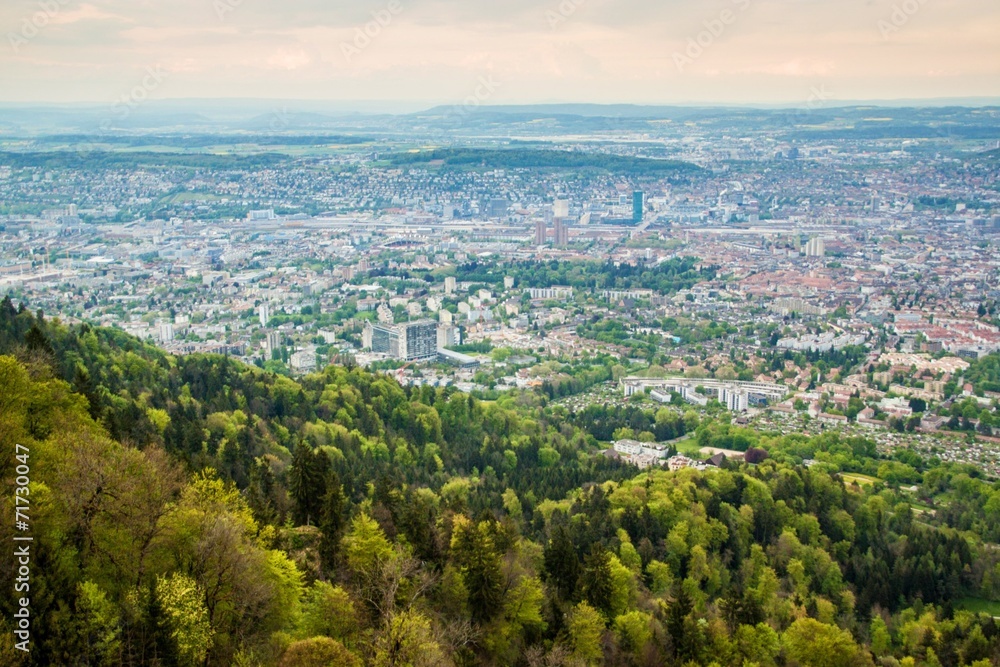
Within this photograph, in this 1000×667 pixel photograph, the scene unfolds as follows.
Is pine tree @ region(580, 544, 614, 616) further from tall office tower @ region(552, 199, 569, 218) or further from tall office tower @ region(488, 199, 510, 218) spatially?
tall office tower @ region(488, 199, 510, 218)

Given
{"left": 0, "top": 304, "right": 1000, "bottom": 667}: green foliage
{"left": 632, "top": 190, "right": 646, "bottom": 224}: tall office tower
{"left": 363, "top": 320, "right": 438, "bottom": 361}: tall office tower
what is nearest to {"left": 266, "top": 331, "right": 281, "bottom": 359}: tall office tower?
{"left": 363, "top": 320, "right": 438, "bottom": 361}: tall office tower

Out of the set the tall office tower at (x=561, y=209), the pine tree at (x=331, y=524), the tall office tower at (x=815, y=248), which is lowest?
the tall office tower at (x=815, y=248)

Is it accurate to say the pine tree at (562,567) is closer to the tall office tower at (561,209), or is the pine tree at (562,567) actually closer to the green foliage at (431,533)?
the green foliage at (431,533)

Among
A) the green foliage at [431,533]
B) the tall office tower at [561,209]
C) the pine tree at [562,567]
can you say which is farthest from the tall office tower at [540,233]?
the pine tree at [562,567]

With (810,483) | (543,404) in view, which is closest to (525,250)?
(543,404)

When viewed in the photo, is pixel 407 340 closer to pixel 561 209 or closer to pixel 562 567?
pixel 562 567

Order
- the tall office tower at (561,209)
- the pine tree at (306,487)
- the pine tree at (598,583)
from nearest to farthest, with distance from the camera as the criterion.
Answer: the pine tree at (306,487), the pine tree at (598,583), the tall office tower at (561,209)

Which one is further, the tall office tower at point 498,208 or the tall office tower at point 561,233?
the tall office tower at point 498,208

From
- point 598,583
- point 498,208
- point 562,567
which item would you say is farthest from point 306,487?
point 498,208
